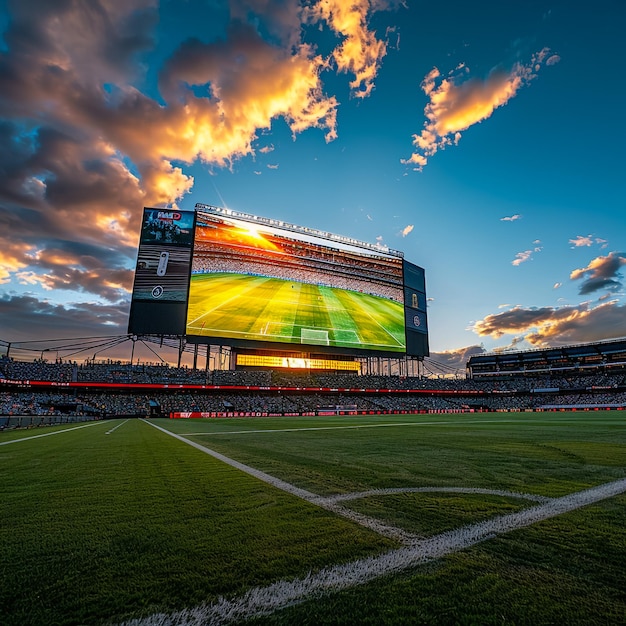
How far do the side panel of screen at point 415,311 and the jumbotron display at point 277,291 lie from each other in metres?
0.17

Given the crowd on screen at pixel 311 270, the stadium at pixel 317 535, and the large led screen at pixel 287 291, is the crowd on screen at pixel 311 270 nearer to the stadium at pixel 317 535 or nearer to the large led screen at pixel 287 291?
the large led screen at pixel 287 291

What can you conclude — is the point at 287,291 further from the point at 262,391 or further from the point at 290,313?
the point at 262,391

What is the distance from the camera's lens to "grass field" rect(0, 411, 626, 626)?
5.44ft

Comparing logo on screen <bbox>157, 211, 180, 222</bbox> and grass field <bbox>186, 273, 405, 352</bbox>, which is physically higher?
logo on screen <bbox>157, 211, 180, 222</bbox>

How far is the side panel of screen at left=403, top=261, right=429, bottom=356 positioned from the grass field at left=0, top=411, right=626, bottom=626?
172 feet

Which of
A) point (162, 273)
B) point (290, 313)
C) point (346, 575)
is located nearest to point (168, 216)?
point (162, 273)

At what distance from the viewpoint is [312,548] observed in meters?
2.31

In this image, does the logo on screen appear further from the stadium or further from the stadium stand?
the stadium

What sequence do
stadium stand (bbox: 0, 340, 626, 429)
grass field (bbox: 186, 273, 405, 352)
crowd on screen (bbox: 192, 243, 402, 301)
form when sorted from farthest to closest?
crowd on screen (bbox: 192, 243, 402, 301) → grass field (bbox: 186, 273, 405, 352) → stadium stand (bbox: 0, 340, 626, 429)

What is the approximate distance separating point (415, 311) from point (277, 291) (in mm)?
24145

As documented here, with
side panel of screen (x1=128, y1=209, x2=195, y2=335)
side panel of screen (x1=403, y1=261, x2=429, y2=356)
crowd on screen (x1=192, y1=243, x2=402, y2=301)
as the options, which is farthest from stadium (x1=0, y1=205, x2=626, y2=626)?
side panel of screen (x1=403, y1=261, x2=429, y2=356)

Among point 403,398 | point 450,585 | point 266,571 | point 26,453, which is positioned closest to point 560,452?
point 450,585

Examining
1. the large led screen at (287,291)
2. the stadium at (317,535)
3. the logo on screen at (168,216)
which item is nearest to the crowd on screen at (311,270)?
the large led screen at (287,291)

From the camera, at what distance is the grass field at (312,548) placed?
1.66 meters
